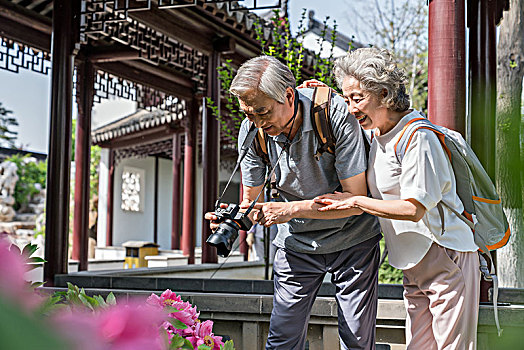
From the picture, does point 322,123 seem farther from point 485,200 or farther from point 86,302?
point 86,302

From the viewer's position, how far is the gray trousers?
2316 millimetres

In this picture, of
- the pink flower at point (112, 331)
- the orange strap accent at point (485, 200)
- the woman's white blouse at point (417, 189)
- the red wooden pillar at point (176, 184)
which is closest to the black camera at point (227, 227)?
the woman's white blouse at point (417, 189)

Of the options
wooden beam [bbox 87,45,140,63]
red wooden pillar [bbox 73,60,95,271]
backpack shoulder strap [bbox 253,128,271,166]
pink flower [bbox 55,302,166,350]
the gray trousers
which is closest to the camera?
pink flower [bbox 55,302,166,350]

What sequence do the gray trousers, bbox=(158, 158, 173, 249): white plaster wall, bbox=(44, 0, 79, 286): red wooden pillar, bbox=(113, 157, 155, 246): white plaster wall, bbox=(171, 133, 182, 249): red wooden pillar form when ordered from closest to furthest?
the gray trousers < bbox=(44, 0, 79, 286): red wooden pillar < bbox=(171, 133, 182, 249): red wooden pillar < bbox=(113, 157, 155, 246): white plaster wall < bbox=(158, 158, 173, 249): white plaster wall

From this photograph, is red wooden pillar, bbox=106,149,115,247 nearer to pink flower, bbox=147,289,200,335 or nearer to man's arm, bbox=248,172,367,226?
man's arm, bbox=248,172,367,226

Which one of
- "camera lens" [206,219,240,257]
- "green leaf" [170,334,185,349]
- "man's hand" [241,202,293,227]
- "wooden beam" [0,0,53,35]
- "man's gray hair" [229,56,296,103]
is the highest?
"wooden beam" [0,0,53,35]

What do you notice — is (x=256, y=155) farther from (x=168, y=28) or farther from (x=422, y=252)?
(x=168, y=28)

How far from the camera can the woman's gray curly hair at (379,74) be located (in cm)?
208

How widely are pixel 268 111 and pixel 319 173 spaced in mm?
325

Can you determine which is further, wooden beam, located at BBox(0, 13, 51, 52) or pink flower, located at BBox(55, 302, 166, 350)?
wooden beam, located at BBox(0, 13, 51, 52)

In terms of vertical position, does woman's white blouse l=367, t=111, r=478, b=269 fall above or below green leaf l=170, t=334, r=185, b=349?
above

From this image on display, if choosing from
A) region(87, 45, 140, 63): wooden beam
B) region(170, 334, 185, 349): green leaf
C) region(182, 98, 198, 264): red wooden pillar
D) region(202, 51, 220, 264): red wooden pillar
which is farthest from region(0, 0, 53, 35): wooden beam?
region(170, 334, 185, 349): green leaf

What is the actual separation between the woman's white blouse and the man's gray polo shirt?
0.27 ft

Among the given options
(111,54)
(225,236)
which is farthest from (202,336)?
(111,54)
